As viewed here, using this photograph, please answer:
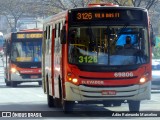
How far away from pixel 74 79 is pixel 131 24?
2.08 meters

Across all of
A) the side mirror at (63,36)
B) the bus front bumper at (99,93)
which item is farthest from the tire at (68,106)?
the side mirror at (63,36)

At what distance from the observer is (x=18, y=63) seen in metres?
42.1

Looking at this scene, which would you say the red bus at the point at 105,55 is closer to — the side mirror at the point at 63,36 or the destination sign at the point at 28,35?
the side mirror at the point at 63,36

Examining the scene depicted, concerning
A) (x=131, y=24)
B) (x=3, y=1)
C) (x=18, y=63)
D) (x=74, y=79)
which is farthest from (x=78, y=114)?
(x=3, y=1)

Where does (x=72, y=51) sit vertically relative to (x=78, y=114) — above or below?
above

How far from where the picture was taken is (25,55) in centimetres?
4172

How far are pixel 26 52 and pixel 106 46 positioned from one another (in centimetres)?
2142

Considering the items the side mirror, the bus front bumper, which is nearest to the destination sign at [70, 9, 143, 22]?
the side mirror

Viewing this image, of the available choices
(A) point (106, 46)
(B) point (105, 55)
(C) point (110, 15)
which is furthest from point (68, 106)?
(C) point (110, 15)

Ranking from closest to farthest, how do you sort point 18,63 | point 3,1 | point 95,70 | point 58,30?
point 95,70 → point 58,30 → point 18,63 → point 3,1

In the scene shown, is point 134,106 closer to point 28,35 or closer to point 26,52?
point 28,35

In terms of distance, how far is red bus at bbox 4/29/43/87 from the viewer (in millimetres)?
41281

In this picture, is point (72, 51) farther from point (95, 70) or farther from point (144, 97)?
point (144, 97)

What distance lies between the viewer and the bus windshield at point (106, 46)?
20.5 meters
